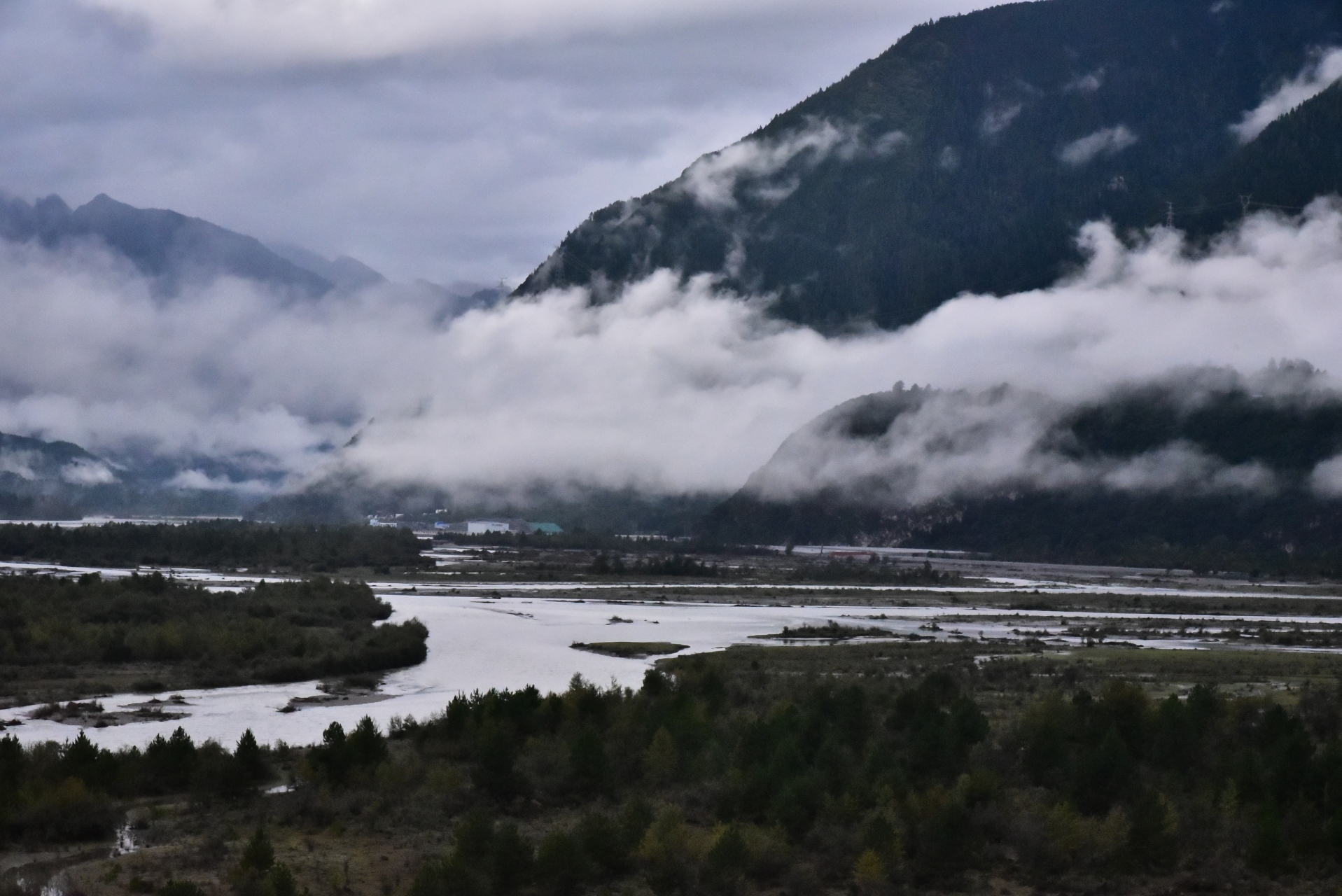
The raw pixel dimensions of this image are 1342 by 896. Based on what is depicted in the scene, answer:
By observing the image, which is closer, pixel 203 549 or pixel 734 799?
pixel 734 799

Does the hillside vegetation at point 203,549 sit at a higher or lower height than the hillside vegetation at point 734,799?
higher

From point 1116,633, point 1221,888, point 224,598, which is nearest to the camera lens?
point 1221,888

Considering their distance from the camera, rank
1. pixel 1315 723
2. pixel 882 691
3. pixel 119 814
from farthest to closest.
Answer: pixel 882 691 → pixel 1315 723 → pixel 119 814

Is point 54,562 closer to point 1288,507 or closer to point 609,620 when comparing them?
point 609,620

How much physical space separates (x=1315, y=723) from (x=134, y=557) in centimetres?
14428

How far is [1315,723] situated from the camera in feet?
161

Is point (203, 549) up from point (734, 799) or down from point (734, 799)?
up

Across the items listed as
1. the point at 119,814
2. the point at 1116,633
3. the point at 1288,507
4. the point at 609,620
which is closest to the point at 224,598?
the point at 609,620

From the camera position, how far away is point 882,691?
180 feet

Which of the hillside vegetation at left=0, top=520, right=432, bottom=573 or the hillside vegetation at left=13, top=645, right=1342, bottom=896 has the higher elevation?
the hillside vegetation at left=0, top=520, right=432, bottom=573

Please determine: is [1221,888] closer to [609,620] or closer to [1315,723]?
[1315,723]

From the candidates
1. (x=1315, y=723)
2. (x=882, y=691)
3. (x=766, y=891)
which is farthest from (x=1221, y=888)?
(x=882, y=691)

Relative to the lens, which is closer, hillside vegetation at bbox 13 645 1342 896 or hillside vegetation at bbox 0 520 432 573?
hillside vegetation at bbox 13 645 1342 896

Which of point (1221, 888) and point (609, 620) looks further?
point (609, 620)
